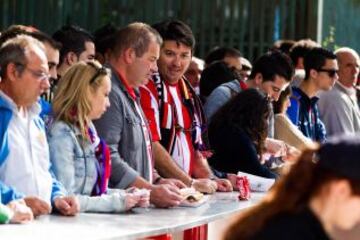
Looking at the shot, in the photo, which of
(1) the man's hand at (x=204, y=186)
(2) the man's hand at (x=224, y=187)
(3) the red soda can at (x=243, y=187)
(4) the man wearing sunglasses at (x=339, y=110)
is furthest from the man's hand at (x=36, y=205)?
(4) the man wearing sunglasses at (x=339, y=110)

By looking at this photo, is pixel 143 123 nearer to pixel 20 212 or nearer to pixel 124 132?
pixel 124 132

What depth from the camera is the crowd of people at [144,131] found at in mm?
3904

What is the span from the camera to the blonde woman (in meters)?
6.82

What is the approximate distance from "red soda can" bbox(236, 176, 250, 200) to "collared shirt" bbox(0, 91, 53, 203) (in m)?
2.08

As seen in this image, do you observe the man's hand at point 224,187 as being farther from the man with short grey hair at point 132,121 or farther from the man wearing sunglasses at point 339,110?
the man wearing sunglasses at point 339,110

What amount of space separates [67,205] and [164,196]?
0.96 metres

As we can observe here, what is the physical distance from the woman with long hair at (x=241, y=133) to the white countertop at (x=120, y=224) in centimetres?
141

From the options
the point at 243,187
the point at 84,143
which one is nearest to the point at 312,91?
the point at 243,187

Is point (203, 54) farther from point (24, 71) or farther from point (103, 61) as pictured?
point (24, 71)

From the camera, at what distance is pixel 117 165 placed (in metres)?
7.46

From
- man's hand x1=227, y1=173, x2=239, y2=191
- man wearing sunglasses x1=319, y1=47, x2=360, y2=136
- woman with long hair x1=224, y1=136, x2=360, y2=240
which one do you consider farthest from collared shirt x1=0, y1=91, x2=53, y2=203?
man wearing sunglasses x1=319, y1=47, x2=360, y2=136

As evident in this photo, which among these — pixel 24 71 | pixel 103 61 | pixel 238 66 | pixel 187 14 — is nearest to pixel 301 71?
pixel 238 66

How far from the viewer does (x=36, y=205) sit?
Answer: 20.5 ft

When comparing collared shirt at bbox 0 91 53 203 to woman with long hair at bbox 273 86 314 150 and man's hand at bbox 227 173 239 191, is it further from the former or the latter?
woman with long hair at bbox 273 86 314 150
